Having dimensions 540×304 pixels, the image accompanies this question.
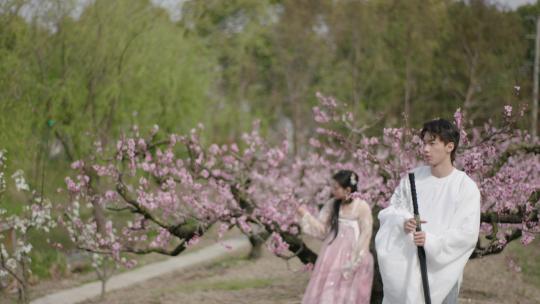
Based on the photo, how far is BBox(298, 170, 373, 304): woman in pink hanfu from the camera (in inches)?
275

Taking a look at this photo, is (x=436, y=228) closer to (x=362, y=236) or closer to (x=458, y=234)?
(x=458, y=234)

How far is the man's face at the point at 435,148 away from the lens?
183 inches

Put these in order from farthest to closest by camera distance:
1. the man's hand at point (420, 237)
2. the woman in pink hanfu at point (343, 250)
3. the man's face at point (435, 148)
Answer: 1. the woman in pink hanfu at point (343, 250)
2. the man's face at point (435, 148)
3. the man's hand at point (420, 237)

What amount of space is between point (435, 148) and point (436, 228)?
0.49m

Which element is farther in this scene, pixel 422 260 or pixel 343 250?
pixel 343 250

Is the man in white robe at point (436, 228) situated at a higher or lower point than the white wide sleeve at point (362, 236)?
higher

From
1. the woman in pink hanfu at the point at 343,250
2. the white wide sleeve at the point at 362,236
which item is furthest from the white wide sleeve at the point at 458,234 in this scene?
the white wide sleeve at the point at 362,236

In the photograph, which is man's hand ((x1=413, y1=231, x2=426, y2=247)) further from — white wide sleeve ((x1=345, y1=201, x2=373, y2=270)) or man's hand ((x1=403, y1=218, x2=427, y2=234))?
white wide sleeve ((x1=345, y1=201, x2=373, y2=270))

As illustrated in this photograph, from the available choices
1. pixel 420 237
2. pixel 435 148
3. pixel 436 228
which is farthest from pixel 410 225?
pixel 435 148

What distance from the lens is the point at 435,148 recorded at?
465cm

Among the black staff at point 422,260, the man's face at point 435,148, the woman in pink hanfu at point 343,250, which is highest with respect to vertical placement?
the man's face at point 435,148

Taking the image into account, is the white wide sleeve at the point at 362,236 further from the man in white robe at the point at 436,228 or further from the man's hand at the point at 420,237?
the man's hand at the point at 420,237

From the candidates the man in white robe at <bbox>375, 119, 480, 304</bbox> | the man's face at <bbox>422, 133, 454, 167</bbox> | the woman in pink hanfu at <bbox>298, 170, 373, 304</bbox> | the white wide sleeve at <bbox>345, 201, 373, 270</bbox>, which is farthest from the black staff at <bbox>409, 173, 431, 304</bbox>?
the white wide sleeve at <bbox>345, 201, 373, 270</bbox>

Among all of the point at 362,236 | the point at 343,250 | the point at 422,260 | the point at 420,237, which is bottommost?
the point at 343,250
